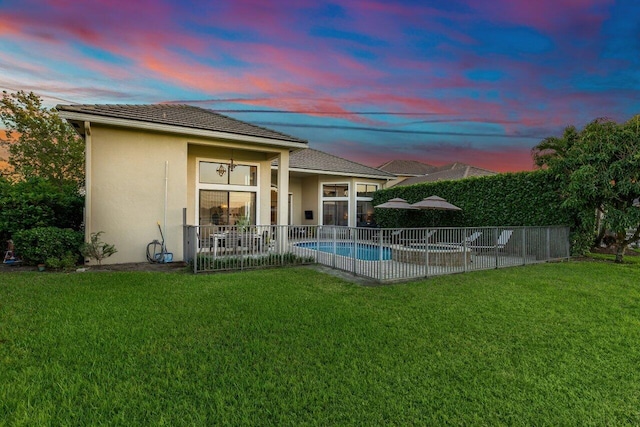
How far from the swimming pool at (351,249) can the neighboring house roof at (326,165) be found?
368 inches

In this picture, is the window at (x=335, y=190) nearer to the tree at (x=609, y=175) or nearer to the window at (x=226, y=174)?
the window at (x=226, y=174)

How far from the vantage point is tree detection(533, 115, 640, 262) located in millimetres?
9203

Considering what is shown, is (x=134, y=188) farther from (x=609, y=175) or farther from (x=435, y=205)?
(x=609, y=175)

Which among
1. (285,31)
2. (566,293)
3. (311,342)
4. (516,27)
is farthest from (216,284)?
(516,27)

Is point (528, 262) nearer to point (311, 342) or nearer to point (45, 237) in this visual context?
point (311, 342)

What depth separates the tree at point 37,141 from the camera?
18094 mm

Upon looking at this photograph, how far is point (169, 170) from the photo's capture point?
32.8 feet

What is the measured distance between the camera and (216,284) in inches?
267

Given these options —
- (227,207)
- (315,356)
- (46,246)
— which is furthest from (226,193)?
(315,356)

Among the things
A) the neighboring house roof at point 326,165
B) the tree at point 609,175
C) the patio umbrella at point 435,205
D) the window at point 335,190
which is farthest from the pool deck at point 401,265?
the window at point 335,190

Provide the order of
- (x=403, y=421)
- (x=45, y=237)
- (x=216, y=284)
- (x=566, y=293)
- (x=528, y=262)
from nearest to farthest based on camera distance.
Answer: (x=403, y=421)
(x=566, y=293)
(x=216, y=284)
(x=45, y=237)
(x=528, y=262)

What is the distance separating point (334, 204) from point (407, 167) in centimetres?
2131

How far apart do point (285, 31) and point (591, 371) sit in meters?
12.7

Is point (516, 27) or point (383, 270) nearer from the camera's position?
point (383, 270)
